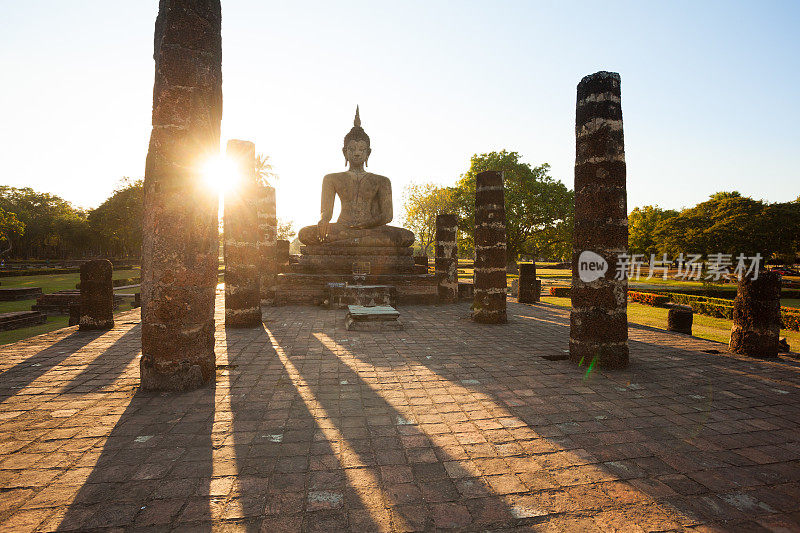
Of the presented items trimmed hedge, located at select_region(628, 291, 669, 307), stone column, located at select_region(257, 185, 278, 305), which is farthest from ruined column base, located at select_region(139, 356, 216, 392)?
trimmed hedge, located at select_region(628, 291, 669, 307)

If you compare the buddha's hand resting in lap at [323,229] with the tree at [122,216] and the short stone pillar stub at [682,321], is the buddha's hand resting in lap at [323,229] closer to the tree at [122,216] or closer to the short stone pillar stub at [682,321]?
the short stone pillar stub at [682,321]

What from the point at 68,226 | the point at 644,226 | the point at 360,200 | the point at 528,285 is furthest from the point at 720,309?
the point at 68,226

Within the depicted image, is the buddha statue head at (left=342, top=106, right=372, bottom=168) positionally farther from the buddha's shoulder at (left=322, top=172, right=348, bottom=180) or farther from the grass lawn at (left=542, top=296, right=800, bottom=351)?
the grass lawn at (left=542, top=296, right=800, bottom=351)

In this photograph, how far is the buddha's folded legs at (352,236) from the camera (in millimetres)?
13406

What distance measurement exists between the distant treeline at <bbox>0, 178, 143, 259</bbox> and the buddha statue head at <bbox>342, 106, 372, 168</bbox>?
33.6 meters

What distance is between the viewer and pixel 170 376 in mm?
4277

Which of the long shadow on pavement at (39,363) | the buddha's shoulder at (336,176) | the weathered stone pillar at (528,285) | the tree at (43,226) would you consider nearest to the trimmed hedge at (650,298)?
the weathered stone pillar at (528,285)

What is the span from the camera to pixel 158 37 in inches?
180

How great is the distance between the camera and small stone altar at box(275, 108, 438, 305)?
1207 centimetres

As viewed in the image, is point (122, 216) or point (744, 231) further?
point (122, 216)

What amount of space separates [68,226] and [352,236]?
52.2 m

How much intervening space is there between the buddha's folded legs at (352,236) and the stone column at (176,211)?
886 cm

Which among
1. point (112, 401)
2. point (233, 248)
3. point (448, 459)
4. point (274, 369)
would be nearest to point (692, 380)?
point (448, 459)

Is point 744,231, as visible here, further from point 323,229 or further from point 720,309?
point 323,229
